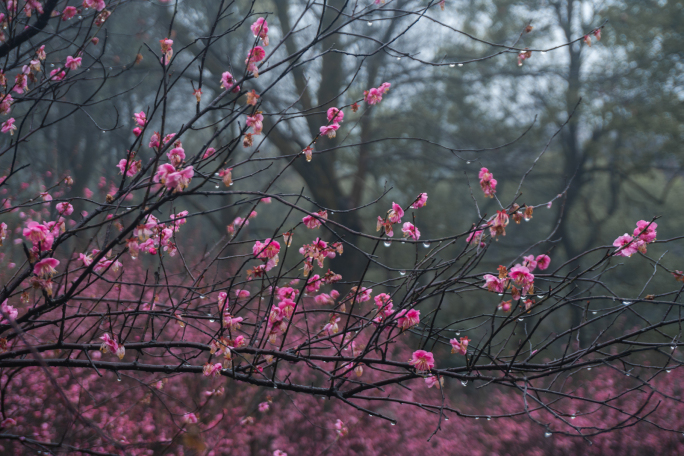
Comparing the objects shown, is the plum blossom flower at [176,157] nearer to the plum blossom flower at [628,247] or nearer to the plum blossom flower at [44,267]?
the plum blossom flower at [44,267]

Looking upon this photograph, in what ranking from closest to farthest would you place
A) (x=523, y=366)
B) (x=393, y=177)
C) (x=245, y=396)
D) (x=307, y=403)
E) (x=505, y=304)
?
(x=523, y=366) → (x=505, y=304) → (x=245, y=396) → (x=307, y=403) → (x=393, y=177)

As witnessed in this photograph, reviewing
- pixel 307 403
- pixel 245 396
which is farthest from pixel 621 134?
pixel 245 396

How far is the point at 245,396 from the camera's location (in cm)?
574

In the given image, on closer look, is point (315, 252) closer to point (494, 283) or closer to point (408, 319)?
point (408, 319)

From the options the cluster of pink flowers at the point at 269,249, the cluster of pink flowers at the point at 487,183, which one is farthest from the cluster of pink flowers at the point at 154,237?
the cluster of pink flowers at the point at 487,183

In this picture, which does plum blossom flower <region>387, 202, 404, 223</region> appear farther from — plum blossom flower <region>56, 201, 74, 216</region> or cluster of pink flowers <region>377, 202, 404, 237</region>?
plum blossom flower <region>56, 201, 74, 216</region>

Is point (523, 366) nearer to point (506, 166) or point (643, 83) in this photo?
point (506, 166)

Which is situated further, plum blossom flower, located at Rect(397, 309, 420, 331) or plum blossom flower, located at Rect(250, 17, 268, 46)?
plum blossom flower, located at Rect(250, 17, 268, 46)

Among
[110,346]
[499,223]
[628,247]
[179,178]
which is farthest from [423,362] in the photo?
[110,346]

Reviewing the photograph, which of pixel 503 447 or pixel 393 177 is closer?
pixel 503 447

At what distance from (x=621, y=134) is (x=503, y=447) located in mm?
7202

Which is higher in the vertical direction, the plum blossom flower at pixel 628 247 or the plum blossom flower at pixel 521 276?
the plum blossom flower at pixel 628 247

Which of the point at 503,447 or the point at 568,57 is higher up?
the point at 568,57

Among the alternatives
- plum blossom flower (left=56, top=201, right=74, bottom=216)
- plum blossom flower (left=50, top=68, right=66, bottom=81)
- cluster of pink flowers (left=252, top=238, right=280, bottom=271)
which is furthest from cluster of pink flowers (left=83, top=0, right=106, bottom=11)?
cluster of pink flowers (left=252, top=238, right=280, bottom=271)
